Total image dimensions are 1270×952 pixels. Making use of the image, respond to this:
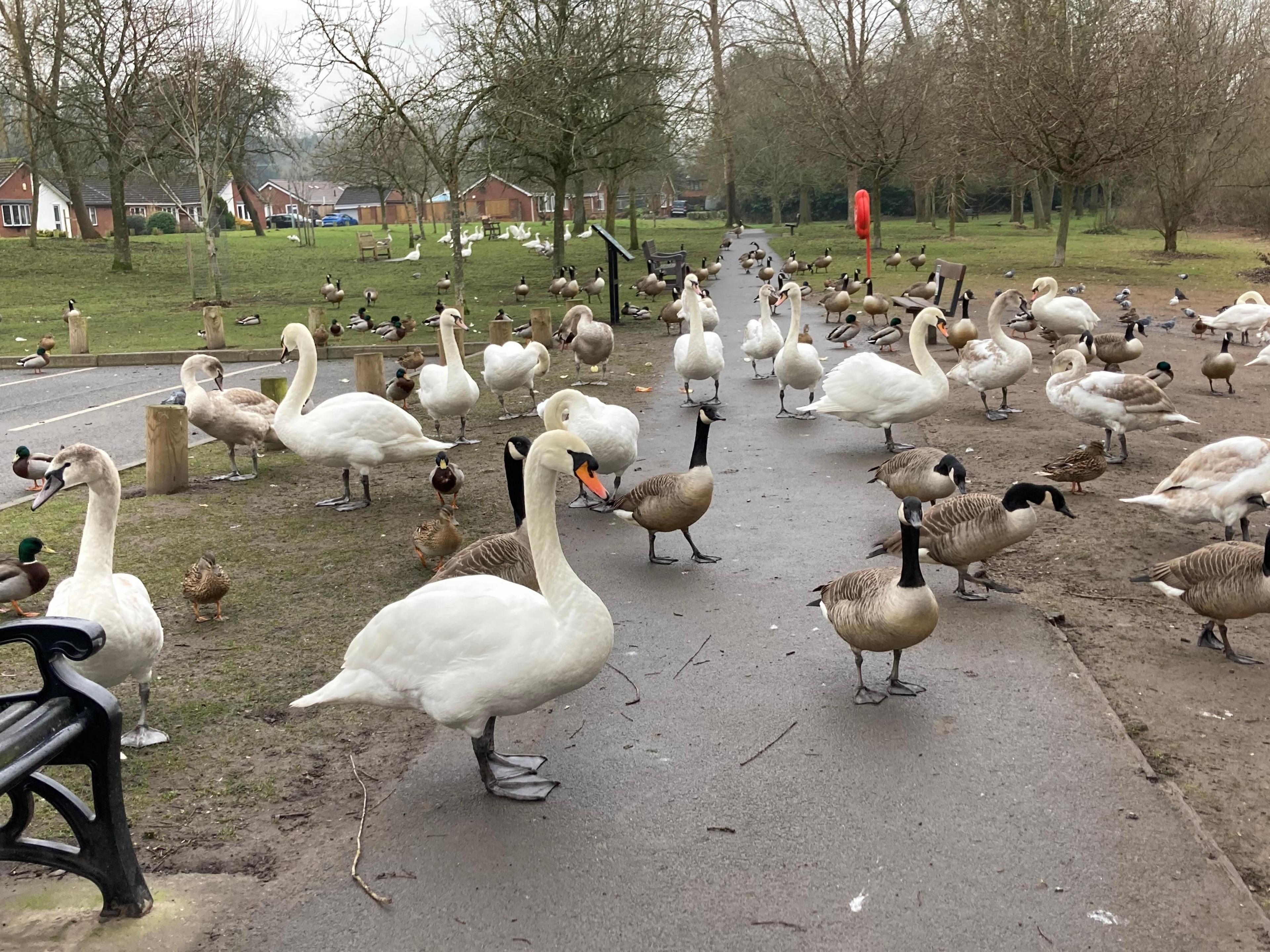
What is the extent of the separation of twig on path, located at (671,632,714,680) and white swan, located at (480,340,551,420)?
653 cm

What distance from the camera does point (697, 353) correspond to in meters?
12.4

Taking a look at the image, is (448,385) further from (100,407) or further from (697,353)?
(100,407)

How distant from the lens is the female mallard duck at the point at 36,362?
57.2 ft

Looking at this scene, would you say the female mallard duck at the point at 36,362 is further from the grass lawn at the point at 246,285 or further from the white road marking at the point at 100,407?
the white road marking at the point at 100,407

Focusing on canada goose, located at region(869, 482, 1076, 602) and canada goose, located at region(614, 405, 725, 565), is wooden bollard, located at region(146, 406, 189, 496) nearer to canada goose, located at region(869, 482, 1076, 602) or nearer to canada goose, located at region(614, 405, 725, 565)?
canada goose, located at region(614, 405, 725, 565)

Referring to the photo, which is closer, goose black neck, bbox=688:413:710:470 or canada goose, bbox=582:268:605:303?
goose black neck, bbox=688:413:710:470

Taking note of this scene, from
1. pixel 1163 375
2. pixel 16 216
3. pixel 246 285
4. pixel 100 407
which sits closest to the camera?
pixel 1163 375

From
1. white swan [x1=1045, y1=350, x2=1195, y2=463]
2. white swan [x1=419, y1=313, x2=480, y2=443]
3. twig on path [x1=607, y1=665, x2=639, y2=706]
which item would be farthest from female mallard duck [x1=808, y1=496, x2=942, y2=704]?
white swan [x1=419, y1=313, x2=480, y2=443]

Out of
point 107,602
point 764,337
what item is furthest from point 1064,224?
point 107,602

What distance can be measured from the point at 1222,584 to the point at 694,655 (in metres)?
2.89

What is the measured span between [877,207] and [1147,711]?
4015 cm

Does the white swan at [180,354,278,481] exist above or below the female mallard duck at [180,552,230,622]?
above

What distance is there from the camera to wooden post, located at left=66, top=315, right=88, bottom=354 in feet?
60.4

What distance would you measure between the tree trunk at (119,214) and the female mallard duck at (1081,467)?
31.8 metres
